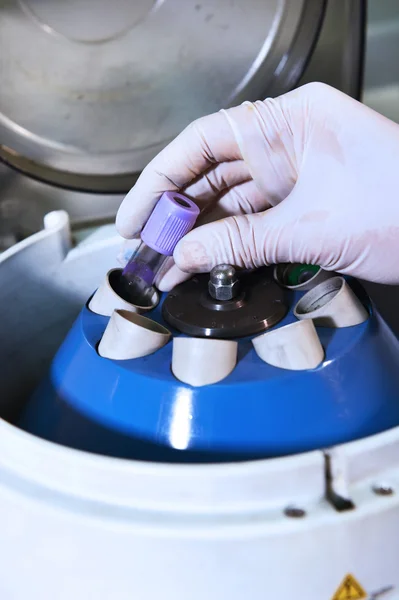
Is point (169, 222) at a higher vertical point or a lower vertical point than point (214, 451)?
higher

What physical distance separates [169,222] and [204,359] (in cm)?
19

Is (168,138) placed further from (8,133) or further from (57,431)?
(57,431)

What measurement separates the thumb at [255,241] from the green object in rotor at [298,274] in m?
0.07

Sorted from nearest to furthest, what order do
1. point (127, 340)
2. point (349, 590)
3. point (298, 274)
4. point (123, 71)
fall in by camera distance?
point (349, 590), point (127, 340), point (298, 274), point (123, 71)

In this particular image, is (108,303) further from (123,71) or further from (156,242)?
(123,71)

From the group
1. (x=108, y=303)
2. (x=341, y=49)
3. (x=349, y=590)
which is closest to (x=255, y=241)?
(x=108, y=303)

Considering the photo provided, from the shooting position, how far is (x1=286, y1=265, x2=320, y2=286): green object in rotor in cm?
81

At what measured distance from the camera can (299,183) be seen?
704 mm

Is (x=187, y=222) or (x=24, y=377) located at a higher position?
(x=187, y=222)

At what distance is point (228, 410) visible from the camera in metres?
0.59

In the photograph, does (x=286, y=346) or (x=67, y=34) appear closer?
(x=286, y=346)

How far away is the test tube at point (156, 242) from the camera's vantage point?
0.71 meters

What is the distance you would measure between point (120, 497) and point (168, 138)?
0.68 metres

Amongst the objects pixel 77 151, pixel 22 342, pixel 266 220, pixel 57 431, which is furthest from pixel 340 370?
pixel 77 151
